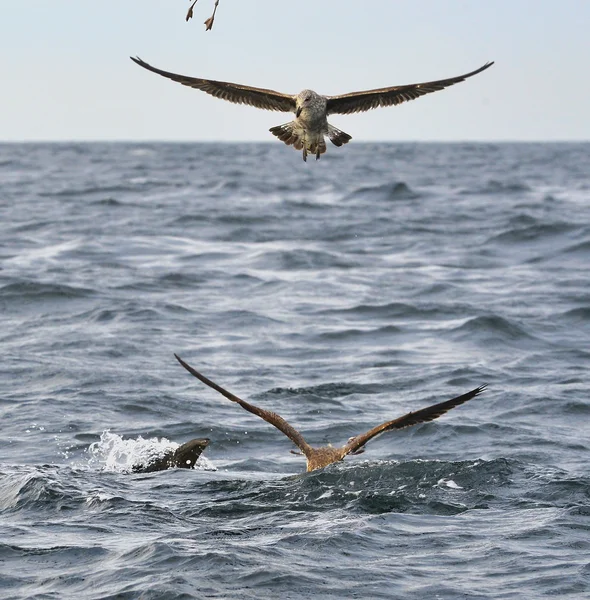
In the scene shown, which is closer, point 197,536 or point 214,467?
point 197,536

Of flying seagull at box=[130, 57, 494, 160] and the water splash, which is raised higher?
flying seagull at box=[130, 57, 494, 160]

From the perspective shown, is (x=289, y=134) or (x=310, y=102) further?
(x=289, y=134)

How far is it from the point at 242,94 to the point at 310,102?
0.69 metres

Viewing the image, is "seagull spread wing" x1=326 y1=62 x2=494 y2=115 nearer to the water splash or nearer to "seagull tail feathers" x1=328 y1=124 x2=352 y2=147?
"seagull tail feathers" x1=328 y1=124 x2=352 y2=147

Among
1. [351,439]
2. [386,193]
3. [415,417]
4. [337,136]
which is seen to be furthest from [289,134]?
[386,193]

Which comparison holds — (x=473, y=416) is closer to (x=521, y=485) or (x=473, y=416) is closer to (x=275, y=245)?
(x=521, y=485)

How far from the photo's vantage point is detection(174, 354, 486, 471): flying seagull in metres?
9.96

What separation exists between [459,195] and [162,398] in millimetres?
33287

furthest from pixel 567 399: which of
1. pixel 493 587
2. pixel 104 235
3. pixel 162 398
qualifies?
pixel 104 235

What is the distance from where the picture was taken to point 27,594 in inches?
345

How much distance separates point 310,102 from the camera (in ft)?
37.0

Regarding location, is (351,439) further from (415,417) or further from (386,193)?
(386,193)

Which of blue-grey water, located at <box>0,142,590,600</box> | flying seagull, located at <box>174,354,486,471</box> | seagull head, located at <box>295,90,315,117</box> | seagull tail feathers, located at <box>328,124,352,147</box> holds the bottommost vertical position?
blue-grey water, located at <box>0,142,590,600</box>

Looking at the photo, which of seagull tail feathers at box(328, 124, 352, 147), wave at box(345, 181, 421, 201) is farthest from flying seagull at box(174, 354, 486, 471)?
wave at box(345, 181, 421, 201)
